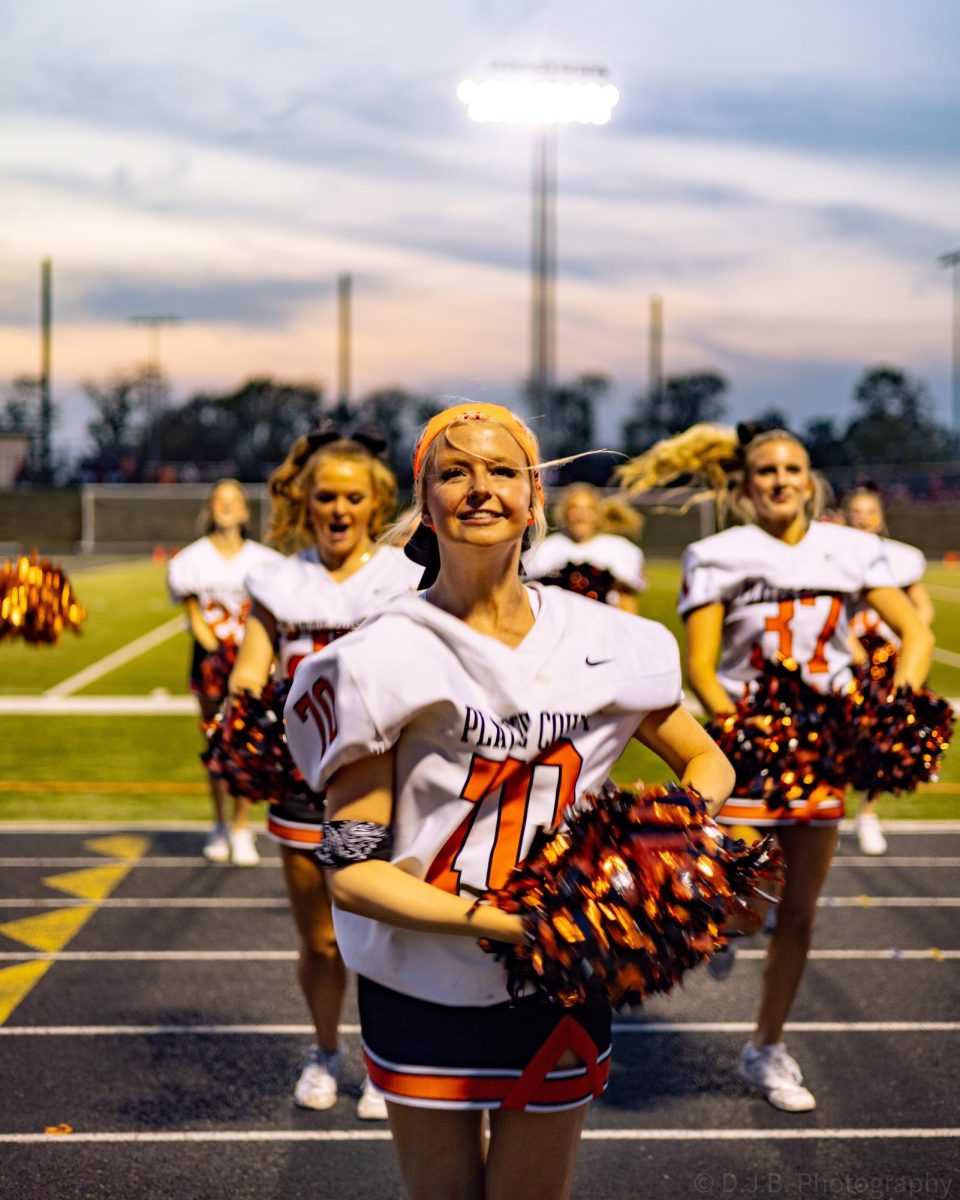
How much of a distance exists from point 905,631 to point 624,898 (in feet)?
8.06

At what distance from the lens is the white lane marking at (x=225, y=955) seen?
5340 millimetres

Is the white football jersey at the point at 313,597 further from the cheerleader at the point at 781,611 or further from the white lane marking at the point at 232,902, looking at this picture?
the white lane marking at the point at 232,902

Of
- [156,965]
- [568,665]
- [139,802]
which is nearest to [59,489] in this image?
[139,802]

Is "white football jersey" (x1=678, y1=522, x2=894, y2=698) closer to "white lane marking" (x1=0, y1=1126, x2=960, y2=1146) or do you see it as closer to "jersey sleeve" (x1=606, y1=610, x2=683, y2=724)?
"white lane marking" (x1=0, y1=1126, x2=960, y2=1146)

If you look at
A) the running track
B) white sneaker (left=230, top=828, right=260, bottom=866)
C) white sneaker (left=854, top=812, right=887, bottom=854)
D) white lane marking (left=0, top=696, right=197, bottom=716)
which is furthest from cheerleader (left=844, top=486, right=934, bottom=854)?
white lane marking (left=0, top=696, right=197, bottom=716)

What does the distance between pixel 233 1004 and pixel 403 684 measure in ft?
10.2

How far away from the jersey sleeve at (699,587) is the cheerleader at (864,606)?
6.57 feet

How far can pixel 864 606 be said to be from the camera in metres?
6.27

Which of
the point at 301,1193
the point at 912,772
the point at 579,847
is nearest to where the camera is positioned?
the point at 579,847

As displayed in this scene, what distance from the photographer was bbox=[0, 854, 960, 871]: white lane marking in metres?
6.78

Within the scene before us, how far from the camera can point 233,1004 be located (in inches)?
192

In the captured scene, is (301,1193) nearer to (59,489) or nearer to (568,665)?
(568,665)

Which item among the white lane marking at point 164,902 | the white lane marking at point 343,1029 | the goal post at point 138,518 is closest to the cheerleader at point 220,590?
the white lane marking at point 164,902

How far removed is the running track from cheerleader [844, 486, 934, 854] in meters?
0.78
